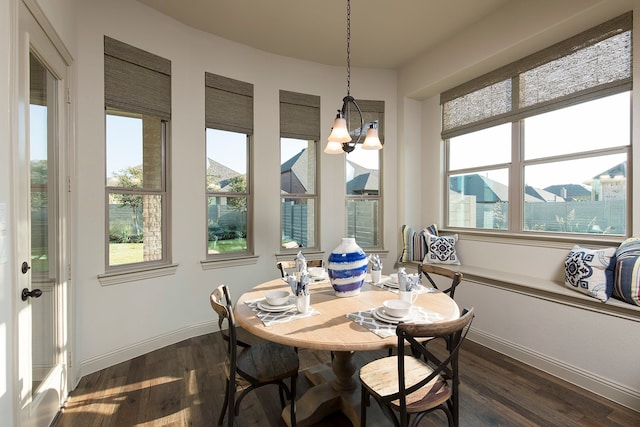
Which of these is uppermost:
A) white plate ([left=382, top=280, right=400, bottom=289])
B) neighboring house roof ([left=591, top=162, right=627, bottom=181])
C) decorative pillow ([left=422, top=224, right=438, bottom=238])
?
neighboring house roof ([left=591, top=162, right=627, bottom=181])

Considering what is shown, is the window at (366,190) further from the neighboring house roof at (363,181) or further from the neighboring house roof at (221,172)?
the neighboring house roof at (221,172)

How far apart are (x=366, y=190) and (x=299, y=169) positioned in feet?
3.22

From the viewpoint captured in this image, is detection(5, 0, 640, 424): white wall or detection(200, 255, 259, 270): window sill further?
detection(200, 255, 259, 270): window sill

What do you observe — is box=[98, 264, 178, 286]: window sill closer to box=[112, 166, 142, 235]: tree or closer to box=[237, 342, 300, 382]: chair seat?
box=[112, 166, 142, 235]: tree

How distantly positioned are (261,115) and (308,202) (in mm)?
1218

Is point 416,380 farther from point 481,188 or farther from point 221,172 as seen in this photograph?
point 221,172

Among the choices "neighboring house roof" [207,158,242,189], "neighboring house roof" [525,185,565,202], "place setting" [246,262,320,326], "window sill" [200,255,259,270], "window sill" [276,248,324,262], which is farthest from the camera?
"window sill" [276,248,324,262]

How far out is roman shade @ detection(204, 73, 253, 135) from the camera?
3.33m

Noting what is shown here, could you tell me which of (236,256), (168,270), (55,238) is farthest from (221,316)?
(236,256)

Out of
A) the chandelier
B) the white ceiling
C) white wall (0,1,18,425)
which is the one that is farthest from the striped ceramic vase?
the white ceiling

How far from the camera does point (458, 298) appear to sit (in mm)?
3324

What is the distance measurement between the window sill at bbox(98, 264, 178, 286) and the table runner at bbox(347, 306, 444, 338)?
2111 mm

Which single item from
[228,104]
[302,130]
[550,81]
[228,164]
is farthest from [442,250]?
[228,104]

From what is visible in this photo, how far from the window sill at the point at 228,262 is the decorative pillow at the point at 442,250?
2.09 m
